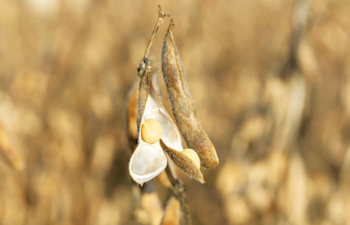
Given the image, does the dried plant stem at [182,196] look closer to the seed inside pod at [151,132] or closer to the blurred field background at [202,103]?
the seed inside pod at [151,132]

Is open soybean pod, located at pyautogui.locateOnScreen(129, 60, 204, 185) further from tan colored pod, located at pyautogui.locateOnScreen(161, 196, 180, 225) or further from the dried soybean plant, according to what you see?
tan colored pod, located at pyautogui.locateOnScreen(161, 196, 180, 225)

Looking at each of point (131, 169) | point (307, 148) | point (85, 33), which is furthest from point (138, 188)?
point (307, 148)

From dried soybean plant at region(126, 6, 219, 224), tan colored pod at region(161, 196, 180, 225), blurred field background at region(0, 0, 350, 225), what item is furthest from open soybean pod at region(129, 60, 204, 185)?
blurred field background at region(0, 0, 350, 225)

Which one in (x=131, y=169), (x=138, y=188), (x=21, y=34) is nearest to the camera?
(x=131, y=169)

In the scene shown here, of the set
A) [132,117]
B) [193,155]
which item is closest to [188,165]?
[193,155]

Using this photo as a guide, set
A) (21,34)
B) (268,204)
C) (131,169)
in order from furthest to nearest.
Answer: (268,204)
(21,34)
(131,169)

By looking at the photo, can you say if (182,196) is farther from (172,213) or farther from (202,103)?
(202,103)

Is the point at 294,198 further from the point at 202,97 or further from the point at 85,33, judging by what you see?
the point at 85,33
